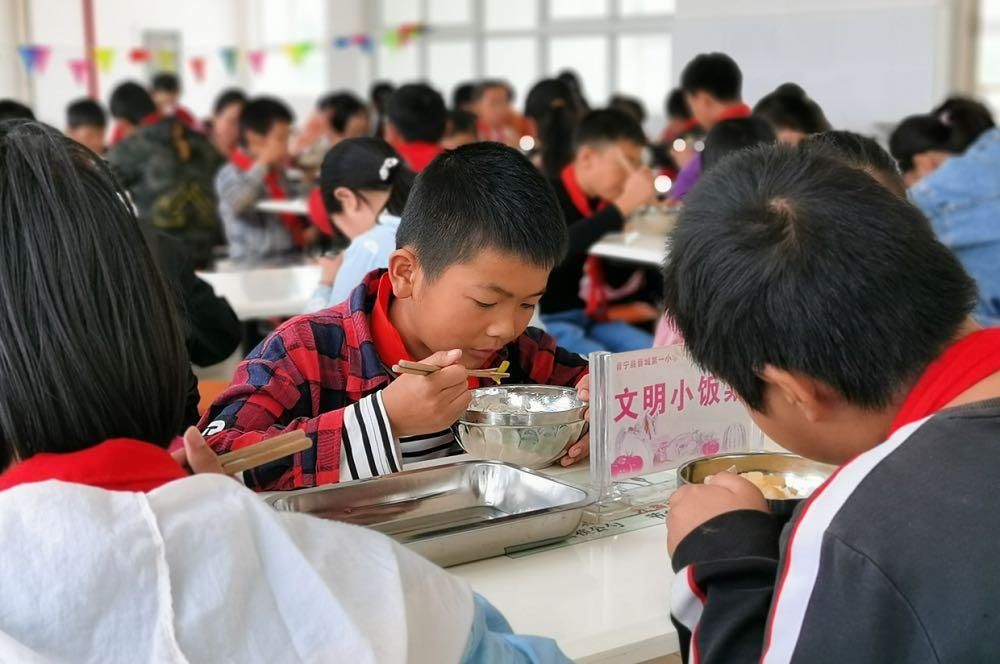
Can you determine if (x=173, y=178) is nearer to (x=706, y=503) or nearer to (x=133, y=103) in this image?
(x=133, y=103)

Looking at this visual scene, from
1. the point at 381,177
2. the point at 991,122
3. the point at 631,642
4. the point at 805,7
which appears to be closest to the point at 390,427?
the point at 631,642

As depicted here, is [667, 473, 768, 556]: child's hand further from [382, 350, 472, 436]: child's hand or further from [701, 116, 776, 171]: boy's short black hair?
[701, 116, 776, 171]: boy's short black hair

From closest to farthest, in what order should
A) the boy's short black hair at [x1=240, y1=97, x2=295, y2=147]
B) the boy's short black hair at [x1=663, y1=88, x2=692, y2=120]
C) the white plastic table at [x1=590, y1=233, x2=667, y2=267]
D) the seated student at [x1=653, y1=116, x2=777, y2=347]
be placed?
1. the seated student at [x1=653, y1=116, x2=777, y2=347]
2. the white plastic table at [x1=590, y1=233, x2=667, y2=267]
3. the boy's short black hair at [x1=240, y1=97, x2=295, y2=147]
4. the boy's short black hair at [x1=663, y1=88, x2=692, y2=120]

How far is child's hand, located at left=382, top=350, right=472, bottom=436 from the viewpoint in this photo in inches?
50.6

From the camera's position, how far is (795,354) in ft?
2.69

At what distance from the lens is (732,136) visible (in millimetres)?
2834

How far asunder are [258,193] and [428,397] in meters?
3.58

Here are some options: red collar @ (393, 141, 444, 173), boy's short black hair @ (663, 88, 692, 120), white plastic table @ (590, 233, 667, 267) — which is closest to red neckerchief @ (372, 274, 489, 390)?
white plastic table @ (590, 233, 667, 267)

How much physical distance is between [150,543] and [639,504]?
2.48 feet

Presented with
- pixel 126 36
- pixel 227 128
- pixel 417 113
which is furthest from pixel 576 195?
pixel 126 36

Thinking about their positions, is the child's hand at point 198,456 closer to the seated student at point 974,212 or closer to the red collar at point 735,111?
the seated student at point 974,212

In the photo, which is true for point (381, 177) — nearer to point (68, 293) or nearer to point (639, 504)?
point (639, 504)

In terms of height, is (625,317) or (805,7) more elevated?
(805,7)

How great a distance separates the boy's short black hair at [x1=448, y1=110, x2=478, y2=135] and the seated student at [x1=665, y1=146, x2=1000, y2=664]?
4.33 meters
